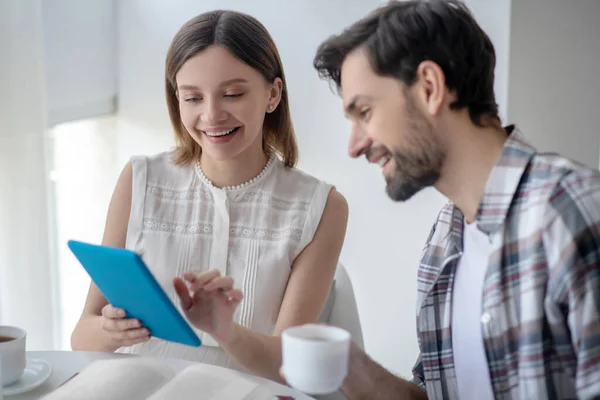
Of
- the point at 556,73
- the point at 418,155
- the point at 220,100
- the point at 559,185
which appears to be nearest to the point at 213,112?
the point at 220,100

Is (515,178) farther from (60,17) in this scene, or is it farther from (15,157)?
(60,17)

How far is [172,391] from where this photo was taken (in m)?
0.94

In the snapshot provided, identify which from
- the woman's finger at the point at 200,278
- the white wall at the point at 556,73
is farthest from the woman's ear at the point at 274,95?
the white wall at the point at 556,73

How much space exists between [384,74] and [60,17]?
167cm

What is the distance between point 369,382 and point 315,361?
40 cm

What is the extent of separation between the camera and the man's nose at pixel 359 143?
1088 millimetres

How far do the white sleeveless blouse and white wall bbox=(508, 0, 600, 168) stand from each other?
2.86ft

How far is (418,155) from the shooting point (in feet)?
3.39

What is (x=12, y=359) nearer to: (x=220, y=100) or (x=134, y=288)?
(x=134, y=288)

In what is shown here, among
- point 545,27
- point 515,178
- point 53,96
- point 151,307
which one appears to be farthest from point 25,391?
point 545,27

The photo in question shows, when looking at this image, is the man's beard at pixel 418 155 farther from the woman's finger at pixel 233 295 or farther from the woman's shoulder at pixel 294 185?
the woman's shoulder at pixel 294 185

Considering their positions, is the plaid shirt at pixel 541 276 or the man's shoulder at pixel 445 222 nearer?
the plaid shirt at pixel 541 276

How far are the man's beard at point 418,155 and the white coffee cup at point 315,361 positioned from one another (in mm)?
361

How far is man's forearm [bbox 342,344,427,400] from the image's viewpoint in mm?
1100
